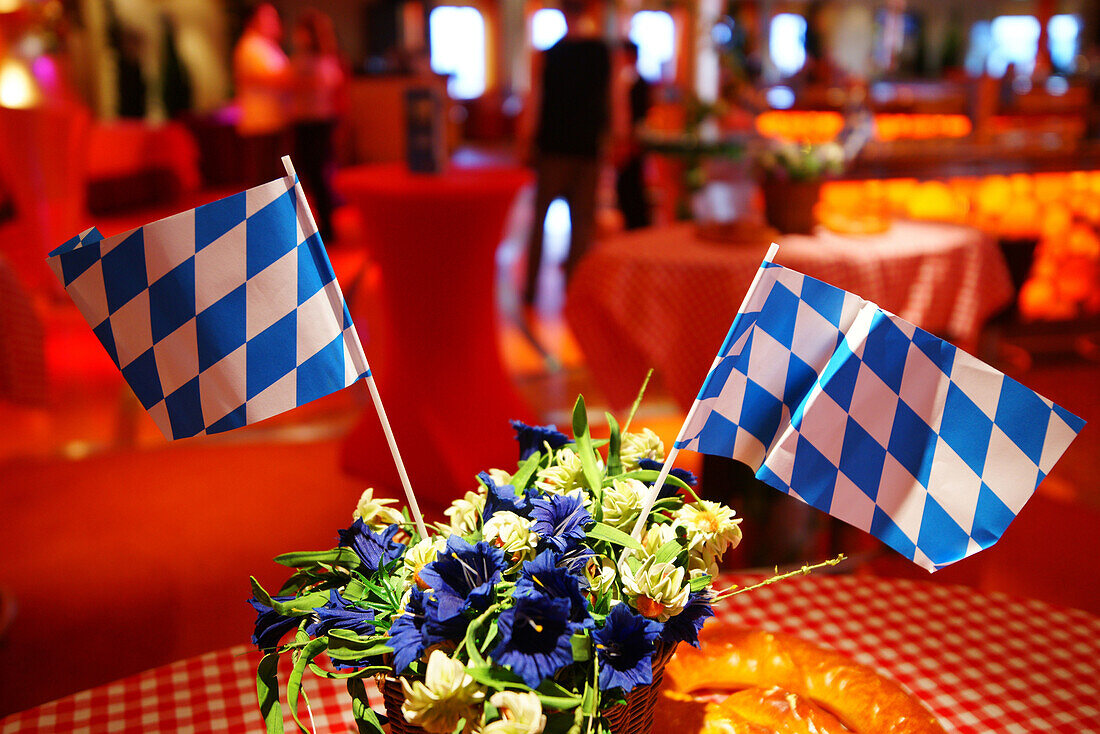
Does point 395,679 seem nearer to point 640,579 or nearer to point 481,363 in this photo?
point 640,579

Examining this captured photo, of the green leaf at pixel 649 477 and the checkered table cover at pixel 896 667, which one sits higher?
the green leaf at pixel 649 477

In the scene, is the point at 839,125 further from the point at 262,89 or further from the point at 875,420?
the point at 875,420

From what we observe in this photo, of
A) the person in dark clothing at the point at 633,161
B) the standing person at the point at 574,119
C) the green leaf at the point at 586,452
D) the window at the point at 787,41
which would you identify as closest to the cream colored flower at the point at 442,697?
the green leaf at the point at 586,452

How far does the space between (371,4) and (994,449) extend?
13.0m

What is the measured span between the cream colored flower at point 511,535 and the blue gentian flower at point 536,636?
0.21ft

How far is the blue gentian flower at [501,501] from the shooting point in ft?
2.47

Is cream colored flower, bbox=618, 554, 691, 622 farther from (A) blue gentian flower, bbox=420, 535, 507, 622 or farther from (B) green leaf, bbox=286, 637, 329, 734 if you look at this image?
(B) green leaf, bbox=286, 637, 329, 734

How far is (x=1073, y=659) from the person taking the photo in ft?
3.26

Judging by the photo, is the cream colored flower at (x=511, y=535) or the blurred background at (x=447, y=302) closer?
the cream colored flower at (x=511, y=535)

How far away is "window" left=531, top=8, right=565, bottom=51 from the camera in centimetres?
1363

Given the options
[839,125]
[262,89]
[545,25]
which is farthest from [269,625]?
[545,25]

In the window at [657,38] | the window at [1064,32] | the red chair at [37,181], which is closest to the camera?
the red chair at [37,181]

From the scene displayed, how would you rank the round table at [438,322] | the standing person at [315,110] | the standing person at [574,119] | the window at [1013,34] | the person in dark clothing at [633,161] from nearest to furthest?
the round table at [438,322] < the standing person at [574,119] < the person in dark clothing at [633,161] < the standing person at [315,110] < the window at [1013,34]

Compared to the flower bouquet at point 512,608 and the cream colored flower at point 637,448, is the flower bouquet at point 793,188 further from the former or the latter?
the flower bouquet at point 512,608
